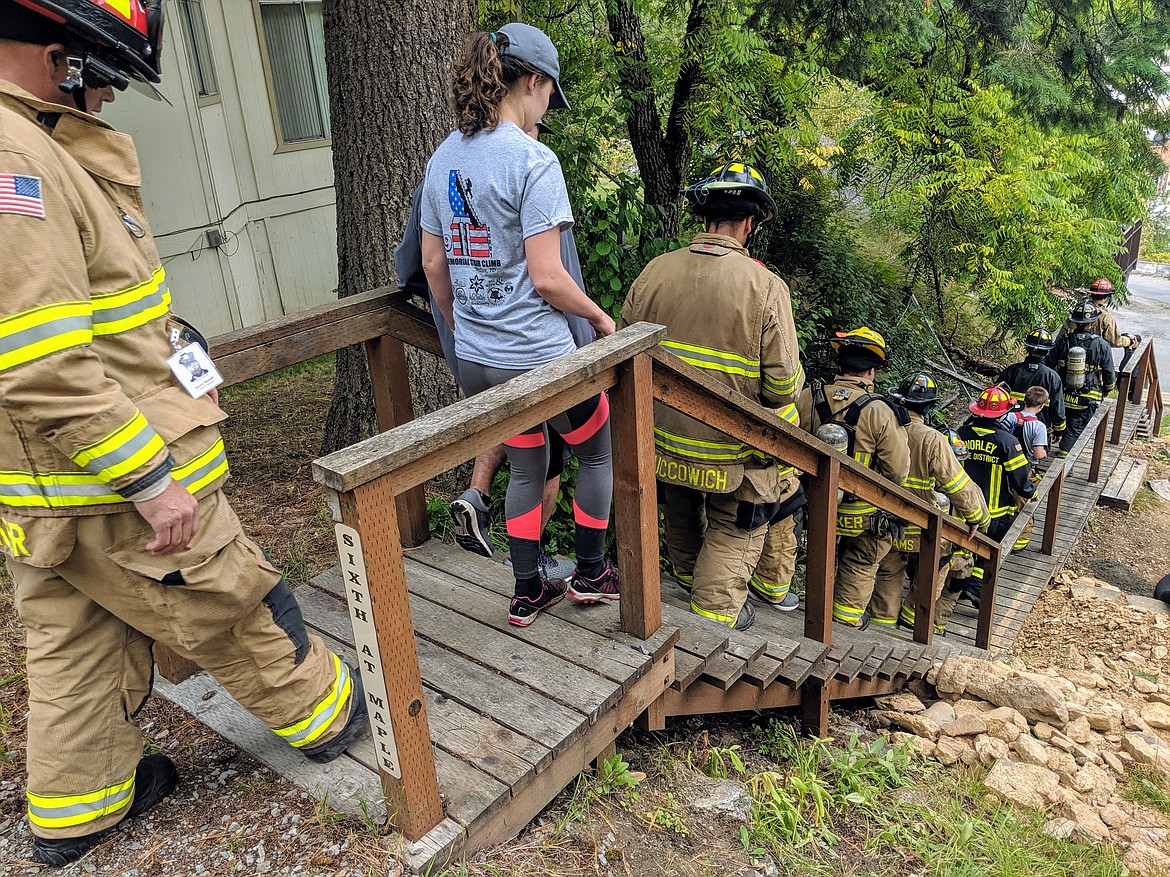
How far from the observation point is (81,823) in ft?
7.63

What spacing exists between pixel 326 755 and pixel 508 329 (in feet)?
4.68

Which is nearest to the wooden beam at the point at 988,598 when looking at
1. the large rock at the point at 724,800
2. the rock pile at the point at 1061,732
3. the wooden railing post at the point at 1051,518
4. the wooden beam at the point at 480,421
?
the rock pile at the point at 1061,732

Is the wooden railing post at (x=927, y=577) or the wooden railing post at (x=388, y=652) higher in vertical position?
the wooden railing post at (x=388, y=652)

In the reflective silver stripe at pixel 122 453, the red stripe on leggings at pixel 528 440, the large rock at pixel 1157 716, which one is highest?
the reflective silver stripe at pixel 122 453

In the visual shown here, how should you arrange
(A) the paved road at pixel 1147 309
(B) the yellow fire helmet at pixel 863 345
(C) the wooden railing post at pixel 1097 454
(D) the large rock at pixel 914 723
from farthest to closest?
(A) the paved road at pixel 1147 309 < (C) the wooden railing post at pixel 1097 454 < (B) the yellow fire helmet at pixel 863 345 < (D) the large rock at pixel 914 723

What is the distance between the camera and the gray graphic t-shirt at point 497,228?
2.71 metres

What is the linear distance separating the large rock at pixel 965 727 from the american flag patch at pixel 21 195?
14.6 ft

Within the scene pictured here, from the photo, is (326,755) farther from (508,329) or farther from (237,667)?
(508,329)

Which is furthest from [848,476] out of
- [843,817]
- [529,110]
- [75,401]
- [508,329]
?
[75,401]

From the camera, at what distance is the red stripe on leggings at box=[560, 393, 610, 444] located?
3.03 m

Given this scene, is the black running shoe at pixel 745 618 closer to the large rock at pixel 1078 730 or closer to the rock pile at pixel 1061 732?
the rock pile at pixel 1061 732

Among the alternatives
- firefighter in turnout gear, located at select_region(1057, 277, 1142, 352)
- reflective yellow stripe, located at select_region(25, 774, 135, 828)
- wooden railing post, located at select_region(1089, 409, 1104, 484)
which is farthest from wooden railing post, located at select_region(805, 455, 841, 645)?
firefighter in turnout gear, located at select_region(1057, 277, 1142, 352)

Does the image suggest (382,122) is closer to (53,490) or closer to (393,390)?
(393,390)

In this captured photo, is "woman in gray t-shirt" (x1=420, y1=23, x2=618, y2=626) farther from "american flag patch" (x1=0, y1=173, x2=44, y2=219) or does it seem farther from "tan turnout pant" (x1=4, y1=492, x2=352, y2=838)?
"american flag patch" (x1=0, y1=173, x2=44, y2=219)
